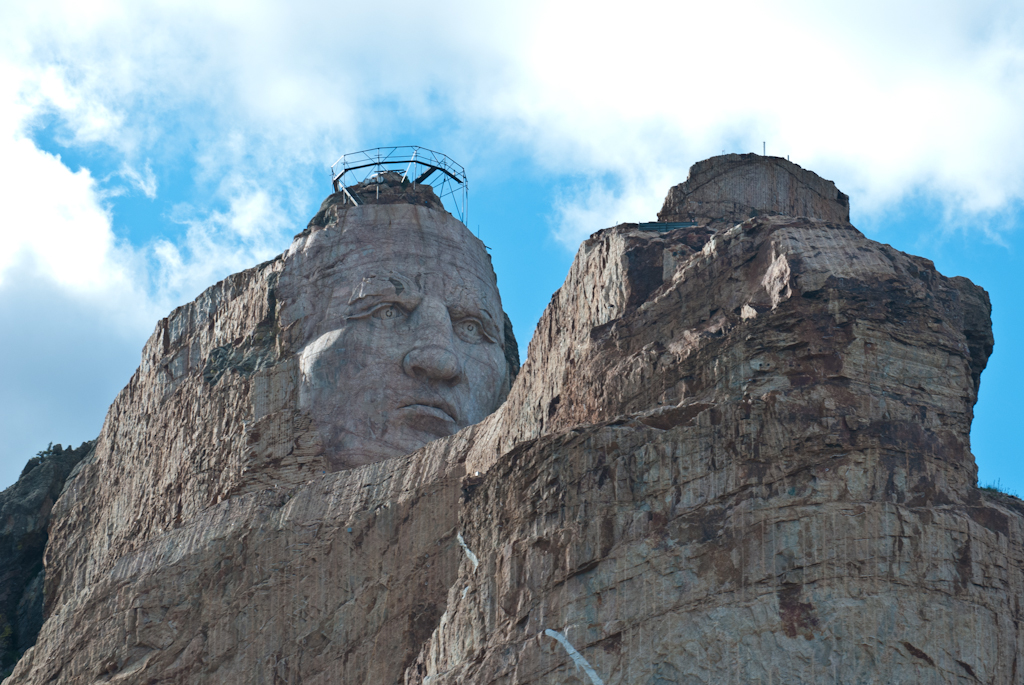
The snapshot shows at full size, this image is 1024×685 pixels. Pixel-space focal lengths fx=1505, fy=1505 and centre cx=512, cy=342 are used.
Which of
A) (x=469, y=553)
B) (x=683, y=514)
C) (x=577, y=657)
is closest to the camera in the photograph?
(x=577, y=657)

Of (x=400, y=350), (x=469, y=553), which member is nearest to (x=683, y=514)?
(x=469, y=553)

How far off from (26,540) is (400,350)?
8332 mm

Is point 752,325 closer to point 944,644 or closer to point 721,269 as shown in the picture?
point 721,269

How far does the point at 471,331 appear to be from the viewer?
69.3 ft

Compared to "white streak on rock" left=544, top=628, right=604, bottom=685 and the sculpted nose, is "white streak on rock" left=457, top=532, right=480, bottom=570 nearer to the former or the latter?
"white streak on rock" left=544, top=628, right=604, bottom=685

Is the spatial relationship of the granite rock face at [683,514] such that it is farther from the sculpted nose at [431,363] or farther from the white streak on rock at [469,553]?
the sculpted nose at [431,363]

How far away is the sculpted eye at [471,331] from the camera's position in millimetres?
20938

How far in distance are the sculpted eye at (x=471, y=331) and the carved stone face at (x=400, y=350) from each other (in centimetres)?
2

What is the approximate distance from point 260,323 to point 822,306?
10828mm

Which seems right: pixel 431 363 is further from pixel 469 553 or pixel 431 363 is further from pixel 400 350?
pixel 469 553

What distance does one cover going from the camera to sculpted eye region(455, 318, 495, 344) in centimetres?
2094

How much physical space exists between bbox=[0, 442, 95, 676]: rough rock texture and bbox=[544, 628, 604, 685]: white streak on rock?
13.6 m

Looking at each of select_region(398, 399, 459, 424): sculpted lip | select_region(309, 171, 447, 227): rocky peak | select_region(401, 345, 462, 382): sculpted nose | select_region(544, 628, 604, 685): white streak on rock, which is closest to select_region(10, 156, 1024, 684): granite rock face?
select_region(544, 628, 604, 685): white streak on rock

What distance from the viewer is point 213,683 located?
15805mm
